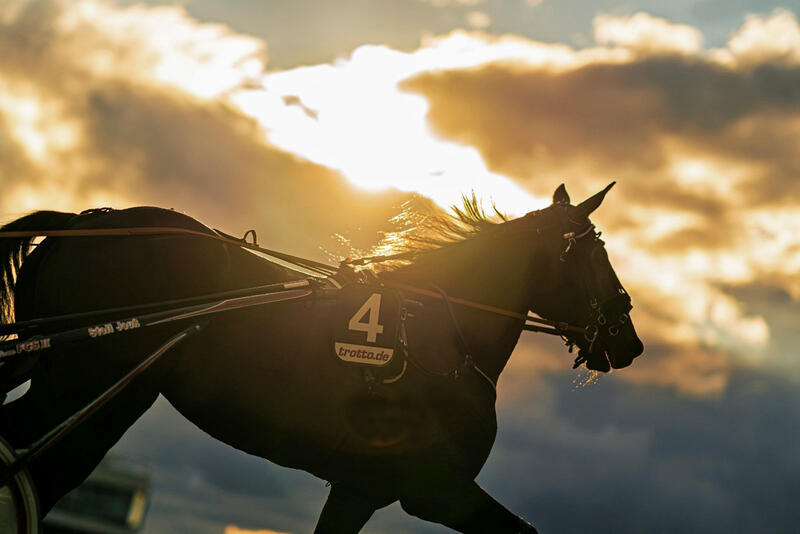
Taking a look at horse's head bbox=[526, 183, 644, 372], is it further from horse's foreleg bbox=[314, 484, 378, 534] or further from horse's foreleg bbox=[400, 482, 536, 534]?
horse's foreleg bbox=[314, 484, 378, 534]

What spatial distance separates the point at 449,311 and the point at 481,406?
88cm

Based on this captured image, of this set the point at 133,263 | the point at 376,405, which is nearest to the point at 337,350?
the point at 376,405

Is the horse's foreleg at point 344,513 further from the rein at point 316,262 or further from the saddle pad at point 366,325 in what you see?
the rein at point 316,262

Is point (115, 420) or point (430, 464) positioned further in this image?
point (430, 464)

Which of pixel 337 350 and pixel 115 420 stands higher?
pixel 337 350

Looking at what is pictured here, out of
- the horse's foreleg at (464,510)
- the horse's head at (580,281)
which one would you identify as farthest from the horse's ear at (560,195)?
the horse's foreleg at (464,510)

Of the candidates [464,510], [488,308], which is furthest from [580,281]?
[464,510]

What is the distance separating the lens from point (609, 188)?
7023 millimetres

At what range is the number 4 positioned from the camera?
602 centimetres

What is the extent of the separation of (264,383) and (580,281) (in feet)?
10.5

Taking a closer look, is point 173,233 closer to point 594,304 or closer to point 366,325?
point 366,325

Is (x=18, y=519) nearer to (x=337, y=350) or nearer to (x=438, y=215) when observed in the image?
(x=337, y=350)

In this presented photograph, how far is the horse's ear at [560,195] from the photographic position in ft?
24.0

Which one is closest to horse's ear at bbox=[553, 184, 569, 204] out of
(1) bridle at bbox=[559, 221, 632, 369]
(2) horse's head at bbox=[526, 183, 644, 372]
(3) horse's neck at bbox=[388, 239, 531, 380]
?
(2) horse's head at bbox=[526, 183, 644, 372]
